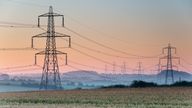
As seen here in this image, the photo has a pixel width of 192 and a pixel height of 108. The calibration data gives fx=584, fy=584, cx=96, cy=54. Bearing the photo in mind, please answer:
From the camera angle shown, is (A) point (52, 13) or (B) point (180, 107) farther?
(A) point (52, 13)

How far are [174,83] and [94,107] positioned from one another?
69.0m

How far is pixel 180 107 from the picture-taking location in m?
38.6

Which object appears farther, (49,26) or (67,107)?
(49,26)

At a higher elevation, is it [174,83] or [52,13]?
[52,13]

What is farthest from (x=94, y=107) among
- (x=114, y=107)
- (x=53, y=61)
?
(x=53, y=61)

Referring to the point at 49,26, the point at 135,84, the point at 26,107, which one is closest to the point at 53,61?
the point at 49,26

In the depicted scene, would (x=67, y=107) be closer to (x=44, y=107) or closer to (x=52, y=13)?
(x=44, y=107)

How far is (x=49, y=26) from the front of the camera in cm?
6241

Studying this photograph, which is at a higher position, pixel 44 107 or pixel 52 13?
pixel 52 13

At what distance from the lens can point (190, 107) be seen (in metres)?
38.3

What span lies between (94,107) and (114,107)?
1.30 metres

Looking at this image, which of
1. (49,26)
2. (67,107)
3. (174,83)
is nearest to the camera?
(67,107)

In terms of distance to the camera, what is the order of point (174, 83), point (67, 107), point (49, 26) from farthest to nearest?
point (174, 83)
point (49, 26)
point (67, 107)

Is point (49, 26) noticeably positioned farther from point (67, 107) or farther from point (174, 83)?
point (174, 83)
